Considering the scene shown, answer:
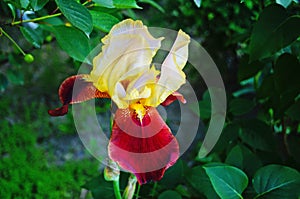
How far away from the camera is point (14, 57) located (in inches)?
47.4

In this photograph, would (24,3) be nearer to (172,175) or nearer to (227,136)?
(172,175)

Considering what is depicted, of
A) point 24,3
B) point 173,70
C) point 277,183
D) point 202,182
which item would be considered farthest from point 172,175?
point 24,3

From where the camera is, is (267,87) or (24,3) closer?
(24,3)

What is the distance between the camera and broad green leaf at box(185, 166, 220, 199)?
0.75m

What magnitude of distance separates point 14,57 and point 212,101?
0.56m

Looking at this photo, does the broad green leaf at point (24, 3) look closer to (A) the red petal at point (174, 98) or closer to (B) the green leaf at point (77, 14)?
(B) the green leaf at point (77, 14)

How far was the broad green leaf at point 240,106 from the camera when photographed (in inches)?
37.2

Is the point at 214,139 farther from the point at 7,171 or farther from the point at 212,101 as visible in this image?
the point at 7,171

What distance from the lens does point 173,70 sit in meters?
0.56

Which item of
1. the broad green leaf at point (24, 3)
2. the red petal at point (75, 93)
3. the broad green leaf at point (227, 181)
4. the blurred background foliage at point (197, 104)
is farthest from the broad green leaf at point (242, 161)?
the broad green leaf at point (24, 3)

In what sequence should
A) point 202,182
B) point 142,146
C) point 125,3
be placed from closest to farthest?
1. point 142,146
2. point 125,3
3. point 202,182

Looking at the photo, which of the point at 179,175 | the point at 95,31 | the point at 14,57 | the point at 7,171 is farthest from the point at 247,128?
the point at 7,171

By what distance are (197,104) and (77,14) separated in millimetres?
433

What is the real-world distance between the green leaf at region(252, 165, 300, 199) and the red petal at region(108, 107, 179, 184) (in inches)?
8.6
